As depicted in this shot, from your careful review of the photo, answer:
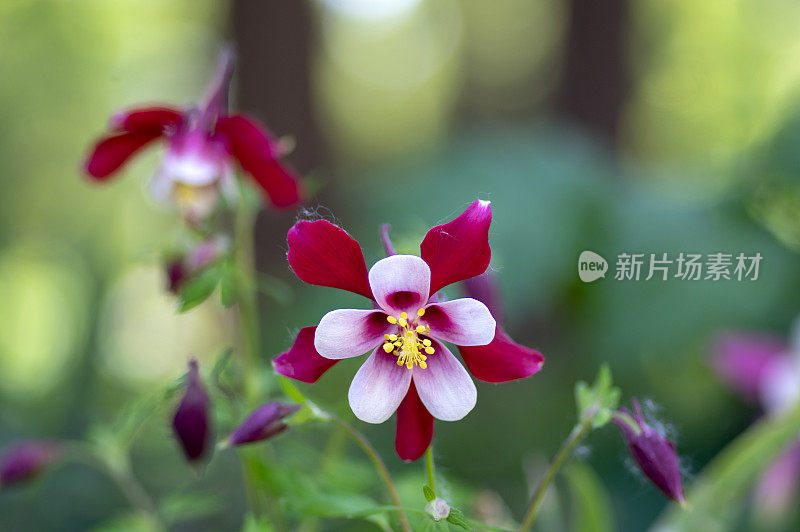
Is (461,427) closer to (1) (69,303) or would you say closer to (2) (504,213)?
(2) (504,213)

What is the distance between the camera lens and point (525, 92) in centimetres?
406

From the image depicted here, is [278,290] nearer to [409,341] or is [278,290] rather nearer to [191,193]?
[191,193]

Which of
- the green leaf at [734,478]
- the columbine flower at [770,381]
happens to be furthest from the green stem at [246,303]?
the columbine flower at [770,381]

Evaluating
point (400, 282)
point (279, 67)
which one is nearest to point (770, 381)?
point (400, 282)

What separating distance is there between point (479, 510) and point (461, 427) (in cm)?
90

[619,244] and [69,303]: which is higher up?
[619,244]

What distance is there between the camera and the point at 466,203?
4.58 ft

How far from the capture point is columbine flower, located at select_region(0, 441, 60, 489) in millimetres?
505

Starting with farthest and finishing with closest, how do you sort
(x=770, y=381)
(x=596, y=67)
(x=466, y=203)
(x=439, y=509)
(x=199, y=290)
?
(x=596, y=67) < (x=466, y=203) < (x=770, y=381) < (x=199, y=290) < (x=439, y=509)

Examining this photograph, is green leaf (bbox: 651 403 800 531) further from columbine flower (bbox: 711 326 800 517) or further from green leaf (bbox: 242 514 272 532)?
green leaf (bbox: 242 514 272 532)

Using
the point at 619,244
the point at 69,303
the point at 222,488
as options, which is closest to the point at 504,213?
the point at 619,244

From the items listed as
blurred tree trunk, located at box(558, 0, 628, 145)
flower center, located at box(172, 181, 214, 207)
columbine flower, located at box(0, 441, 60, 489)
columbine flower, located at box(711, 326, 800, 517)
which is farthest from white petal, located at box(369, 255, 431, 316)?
blurred tree trunk, located at box(558, 0, 628, 145)

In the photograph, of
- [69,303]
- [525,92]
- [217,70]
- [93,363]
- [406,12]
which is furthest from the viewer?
[406,12]

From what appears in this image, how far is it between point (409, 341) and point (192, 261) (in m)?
0.18
